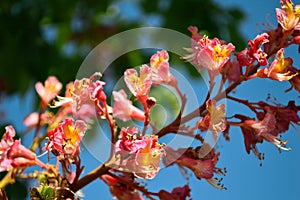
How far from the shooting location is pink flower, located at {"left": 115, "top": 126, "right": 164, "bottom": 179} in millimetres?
1250

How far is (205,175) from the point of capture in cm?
136

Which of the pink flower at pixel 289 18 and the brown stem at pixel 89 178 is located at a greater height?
the pink flower at pixel 289 18

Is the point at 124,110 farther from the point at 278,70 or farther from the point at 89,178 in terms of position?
the point at 278,70

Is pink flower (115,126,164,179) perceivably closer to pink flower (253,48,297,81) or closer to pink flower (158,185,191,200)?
pink flower (158,185,191,200)

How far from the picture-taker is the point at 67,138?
51.2 inches

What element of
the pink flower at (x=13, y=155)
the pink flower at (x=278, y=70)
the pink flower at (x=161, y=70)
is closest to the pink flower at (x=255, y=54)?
the pink flower at (x=278, y=70)

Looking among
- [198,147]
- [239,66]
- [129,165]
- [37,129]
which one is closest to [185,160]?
[198,147]

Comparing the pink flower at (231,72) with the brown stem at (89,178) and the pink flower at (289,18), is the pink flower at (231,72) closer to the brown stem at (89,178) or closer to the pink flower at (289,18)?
the pink flower at (289,18)

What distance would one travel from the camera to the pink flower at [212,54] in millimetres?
1317

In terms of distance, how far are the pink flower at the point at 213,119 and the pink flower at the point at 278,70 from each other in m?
0.14

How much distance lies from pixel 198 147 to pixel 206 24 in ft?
4.67

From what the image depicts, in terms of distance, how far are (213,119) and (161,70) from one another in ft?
0.72

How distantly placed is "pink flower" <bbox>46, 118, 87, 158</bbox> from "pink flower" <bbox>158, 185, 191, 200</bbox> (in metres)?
0.25

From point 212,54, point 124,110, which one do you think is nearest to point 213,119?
point 212,54
